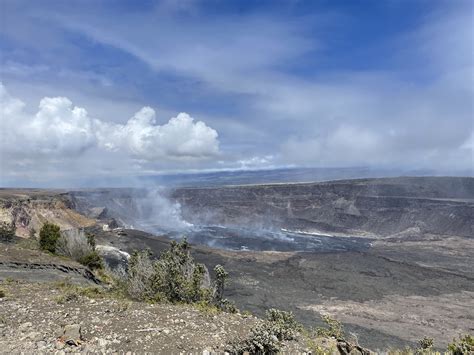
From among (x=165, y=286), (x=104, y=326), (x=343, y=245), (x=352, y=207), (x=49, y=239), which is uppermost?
(x=104, y=326)

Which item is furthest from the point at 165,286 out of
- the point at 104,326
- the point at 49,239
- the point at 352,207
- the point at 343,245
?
the point at 352,207

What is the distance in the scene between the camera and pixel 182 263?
18.2 m

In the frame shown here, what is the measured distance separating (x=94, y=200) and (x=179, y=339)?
11862 centimetres

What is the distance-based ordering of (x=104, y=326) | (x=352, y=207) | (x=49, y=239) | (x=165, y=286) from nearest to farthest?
(x=104, y=326) → (x=165, y=286) → (x=49, y=239) → (x=352, y=207)

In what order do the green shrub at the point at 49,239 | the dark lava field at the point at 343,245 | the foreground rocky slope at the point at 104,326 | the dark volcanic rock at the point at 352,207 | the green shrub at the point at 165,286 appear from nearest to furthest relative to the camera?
1. the foreground rocky slope at the point at 104,326
2. the green shrub at the point at 165,286
3. the green shrub at the point at 49,239
4. the dark lava field at the point at 343,245
5. the dark volcanic rock at the point at 352,207

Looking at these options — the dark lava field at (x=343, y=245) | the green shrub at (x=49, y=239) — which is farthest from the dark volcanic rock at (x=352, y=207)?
the green shrub at (x=49, y=239)

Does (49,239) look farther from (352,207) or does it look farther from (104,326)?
(352,207)

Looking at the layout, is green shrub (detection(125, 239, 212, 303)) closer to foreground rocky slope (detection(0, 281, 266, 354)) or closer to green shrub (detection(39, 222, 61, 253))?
foreground rocky slope (detection(0, 281, 266, 354))

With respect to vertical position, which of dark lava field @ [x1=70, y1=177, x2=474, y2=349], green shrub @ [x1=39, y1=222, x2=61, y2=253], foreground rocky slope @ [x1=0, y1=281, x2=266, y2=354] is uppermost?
foreground rocky slope @ [x1=0, y1=281, x2=266, y2=354]

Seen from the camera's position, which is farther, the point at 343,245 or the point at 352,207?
the point at 352,207

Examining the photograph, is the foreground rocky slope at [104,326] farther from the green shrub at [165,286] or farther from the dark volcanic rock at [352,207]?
the dark volcanic rock at [352,207]

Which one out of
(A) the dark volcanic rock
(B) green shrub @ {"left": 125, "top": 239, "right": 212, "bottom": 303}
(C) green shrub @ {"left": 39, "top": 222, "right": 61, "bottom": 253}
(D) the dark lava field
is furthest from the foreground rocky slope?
(A) the dark volcanic rock

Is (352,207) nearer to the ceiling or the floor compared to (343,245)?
nearer to the ceiling

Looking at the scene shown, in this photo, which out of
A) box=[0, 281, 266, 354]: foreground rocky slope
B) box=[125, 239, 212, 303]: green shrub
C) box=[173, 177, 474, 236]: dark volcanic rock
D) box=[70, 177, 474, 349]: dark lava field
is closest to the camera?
box=[0, 281, 266, 354]: foreground rocky slope
